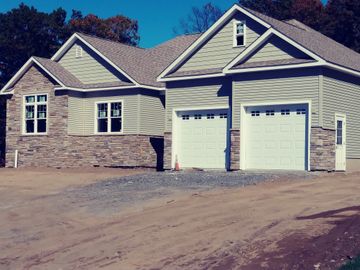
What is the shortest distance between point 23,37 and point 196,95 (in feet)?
76.5

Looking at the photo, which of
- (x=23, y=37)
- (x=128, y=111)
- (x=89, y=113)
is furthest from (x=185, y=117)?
(x=23, y=37)

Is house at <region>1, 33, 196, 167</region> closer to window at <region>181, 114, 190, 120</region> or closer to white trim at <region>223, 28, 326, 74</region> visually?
window at <region>181, 114, 190, 120</region>

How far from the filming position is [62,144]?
30922 millimetres

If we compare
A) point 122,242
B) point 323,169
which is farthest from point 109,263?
point 323,169

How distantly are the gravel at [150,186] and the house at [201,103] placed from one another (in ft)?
6.43

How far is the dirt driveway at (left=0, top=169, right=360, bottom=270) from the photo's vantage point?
10992mm

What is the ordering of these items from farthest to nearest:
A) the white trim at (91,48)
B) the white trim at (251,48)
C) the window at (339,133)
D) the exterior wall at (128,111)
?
the white trim at (91,48)
the exterior wall at (128,111)
the white trim at (251,48)
the window at (339,133)

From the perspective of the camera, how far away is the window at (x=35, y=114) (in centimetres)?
3168

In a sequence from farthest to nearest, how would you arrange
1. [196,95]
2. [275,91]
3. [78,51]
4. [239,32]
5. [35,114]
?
[78,51], [35,114], [196,95], [239,32], [275,91]

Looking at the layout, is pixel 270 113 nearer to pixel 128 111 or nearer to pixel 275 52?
pixel 275 52

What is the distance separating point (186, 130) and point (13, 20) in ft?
79.8

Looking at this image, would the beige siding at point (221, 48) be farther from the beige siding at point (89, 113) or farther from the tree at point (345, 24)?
the tree at point (345, 24)

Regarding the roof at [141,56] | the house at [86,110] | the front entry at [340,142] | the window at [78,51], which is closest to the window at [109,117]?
the house at [86,110]

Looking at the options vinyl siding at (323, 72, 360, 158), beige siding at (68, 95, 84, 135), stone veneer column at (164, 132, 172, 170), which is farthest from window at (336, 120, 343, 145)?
beige siding at (68, 95, 84, 135)
